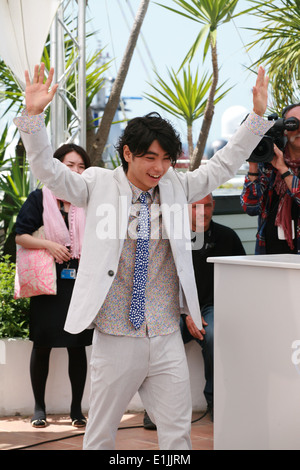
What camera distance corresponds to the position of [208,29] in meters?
5.49

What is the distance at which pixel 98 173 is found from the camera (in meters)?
2.42

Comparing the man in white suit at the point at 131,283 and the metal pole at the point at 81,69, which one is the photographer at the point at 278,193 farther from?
the metal pole at the point at 81,69

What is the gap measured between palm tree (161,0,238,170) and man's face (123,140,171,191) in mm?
3310

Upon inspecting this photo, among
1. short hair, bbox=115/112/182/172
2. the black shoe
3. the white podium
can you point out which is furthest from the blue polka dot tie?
the black shoe

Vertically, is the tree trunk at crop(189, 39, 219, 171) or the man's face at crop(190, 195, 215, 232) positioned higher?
the tree trunk at crop(189, 39, 219, 171)

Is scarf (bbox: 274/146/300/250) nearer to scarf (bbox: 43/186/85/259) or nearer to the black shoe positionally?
scarf (bbox: 43/186/85/259)

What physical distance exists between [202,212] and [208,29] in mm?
2017

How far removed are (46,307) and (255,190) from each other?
4.48 ft

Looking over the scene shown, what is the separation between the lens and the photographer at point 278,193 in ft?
10.3

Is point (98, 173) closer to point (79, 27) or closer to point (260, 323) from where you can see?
point (260, 323)

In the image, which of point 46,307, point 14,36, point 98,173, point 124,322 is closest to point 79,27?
point 14,36

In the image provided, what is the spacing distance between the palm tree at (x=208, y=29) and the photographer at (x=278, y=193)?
238 centimetres

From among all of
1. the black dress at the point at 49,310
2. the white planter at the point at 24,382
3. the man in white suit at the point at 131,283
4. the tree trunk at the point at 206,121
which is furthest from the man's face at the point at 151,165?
the tree trunk at the point at 206,121

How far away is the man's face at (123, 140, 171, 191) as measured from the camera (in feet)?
7.55
